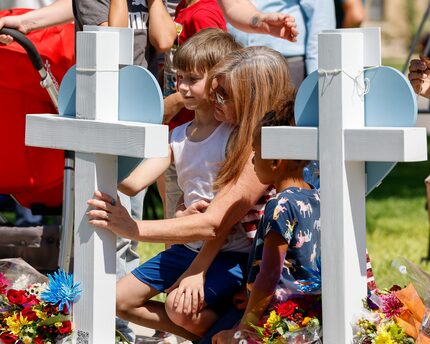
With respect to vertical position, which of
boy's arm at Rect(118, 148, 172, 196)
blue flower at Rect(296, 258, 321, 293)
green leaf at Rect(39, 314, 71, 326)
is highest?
boy's arm at Rect(118, 148, 172, 196)

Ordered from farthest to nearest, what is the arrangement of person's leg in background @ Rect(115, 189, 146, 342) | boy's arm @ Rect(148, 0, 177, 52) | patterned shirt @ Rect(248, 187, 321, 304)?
1. person's leg in background @ Rect(115, 189, 146, 342)
2. boy's arm @ Rect(148, 0, 177, 52)
3. patterned shirt @ Rect(248, 187, 321, 304)

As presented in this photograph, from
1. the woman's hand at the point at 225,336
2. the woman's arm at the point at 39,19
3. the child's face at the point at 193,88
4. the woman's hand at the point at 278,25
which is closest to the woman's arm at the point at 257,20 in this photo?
the woman's hand at the point at 278,25

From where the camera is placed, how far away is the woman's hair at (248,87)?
3109mm

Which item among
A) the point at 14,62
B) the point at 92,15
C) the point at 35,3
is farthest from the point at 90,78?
the point at 35,3

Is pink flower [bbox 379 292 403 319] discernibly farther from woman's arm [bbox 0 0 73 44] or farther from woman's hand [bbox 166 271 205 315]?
woman's arm [bbox 0 0 73 44]

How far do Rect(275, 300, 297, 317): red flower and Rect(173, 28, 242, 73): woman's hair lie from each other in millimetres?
954

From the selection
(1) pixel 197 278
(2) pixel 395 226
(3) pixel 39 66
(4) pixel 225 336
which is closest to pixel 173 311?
(1) pixel 197 278

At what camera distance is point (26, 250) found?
4461 millimetres

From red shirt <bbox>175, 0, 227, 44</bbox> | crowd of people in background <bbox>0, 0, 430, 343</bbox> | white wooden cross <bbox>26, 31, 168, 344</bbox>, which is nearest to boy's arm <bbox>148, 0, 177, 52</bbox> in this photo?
crowd of people in background <bbox>0, 0, 430, 343</bbox>

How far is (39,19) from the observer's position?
4.34 metres

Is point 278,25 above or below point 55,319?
above

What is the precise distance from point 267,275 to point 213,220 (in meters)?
0.37

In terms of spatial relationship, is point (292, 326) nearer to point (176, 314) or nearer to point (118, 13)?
point (176, 314)

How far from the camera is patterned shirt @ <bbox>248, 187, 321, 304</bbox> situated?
279 centimetres
